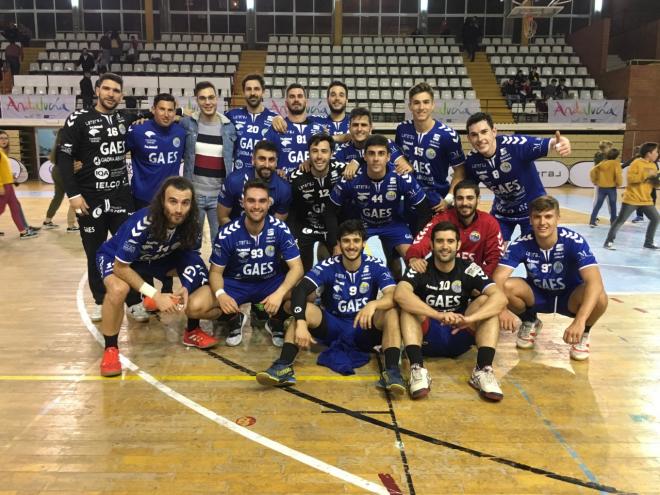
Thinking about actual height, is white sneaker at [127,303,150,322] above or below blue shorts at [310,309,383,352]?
below

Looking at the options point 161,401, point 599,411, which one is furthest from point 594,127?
point 161,401

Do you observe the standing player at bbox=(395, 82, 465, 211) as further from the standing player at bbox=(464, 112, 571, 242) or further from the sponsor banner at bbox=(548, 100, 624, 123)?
the sponsor banner at bbox=(548, 100, 624, 123)

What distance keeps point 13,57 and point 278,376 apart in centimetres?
2368

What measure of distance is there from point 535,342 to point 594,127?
1657cm

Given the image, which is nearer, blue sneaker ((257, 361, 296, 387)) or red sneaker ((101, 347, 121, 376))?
blue sneaker ((257, 361, 296, 387))

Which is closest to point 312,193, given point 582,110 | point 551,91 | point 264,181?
point 264,181

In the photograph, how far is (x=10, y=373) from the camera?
13.3 feet

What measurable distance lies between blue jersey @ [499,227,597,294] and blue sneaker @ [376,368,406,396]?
1.42 meters

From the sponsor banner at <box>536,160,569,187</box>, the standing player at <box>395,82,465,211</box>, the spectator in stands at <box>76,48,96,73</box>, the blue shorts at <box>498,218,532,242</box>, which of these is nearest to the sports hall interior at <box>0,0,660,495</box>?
the blue shorts at <box>498,218,532,242</box>

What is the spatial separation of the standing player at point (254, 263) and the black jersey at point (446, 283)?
3.33 ft

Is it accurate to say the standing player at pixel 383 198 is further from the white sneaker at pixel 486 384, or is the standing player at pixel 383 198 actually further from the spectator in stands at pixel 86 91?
the spectator in stands at pixel 86 91

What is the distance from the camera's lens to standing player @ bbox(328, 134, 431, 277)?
15.8 feet

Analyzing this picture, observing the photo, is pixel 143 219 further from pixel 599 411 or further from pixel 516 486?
pixel 599 411

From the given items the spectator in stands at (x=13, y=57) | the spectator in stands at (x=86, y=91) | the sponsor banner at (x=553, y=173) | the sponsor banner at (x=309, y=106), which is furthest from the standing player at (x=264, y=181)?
the spectator in stands at (x=13, y=57)
